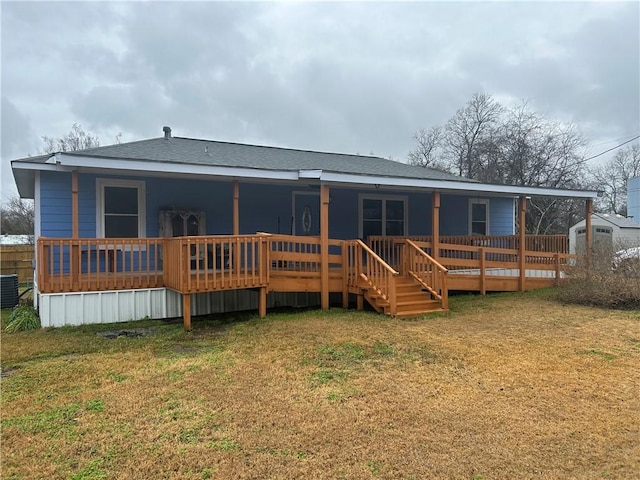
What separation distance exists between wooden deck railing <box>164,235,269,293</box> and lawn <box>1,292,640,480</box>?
90 centimetres

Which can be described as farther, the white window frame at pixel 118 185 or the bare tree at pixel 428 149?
the bare tree at pixel 428 149

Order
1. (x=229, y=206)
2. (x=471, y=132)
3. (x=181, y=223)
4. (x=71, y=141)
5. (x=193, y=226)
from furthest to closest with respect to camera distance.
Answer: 1. (x=471, y=132)
2. (x=71, y=141)
3. (x=229, y=206)
4. (x=193, y=226)
5. (x=181, y=223)

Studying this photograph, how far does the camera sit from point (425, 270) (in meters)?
9.22

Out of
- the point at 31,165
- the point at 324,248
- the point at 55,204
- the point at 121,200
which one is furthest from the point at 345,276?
the point at 31,165

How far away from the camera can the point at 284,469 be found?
2.70m

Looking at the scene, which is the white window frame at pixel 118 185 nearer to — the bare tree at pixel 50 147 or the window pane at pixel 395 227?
the window pane at pixel 395 227

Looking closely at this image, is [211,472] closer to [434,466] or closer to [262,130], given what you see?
[434,466]

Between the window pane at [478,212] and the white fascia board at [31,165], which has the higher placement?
the white fascia board at [31,165]

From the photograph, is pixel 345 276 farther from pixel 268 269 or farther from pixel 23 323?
pixel 23 323

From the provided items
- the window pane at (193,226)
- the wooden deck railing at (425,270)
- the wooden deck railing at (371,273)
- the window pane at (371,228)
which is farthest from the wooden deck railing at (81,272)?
the window pane at (371,228)

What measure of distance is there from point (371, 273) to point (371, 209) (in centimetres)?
401

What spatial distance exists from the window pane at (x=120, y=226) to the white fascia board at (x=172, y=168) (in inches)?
67.2

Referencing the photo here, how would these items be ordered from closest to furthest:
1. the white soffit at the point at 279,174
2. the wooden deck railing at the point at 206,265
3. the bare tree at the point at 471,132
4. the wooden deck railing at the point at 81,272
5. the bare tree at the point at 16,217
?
the wooden deck railing at the point at 81,272
the wooden deck railing at the point at 206,265
the white soffit at the point at 279,174
the bare tree at the point at 16,217
the bare tree at the point at 471,132

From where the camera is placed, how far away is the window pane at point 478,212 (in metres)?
13.8
